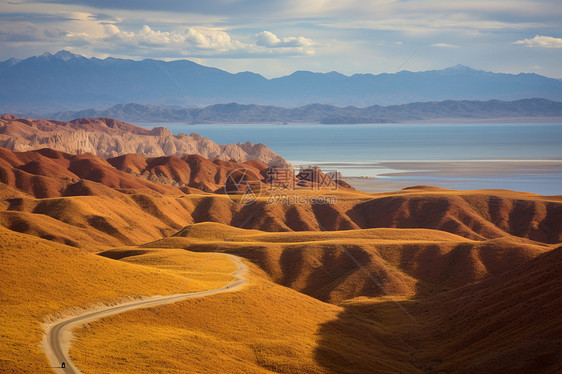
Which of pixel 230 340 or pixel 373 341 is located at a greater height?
pixel 230 340

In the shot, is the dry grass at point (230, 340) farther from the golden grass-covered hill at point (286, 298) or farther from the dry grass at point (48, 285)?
the dry grass at point (48, 285)

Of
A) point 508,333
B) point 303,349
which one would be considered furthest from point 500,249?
point 303,349

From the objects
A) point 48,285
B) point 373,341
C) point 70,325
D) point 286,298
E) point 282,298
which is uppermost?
point 48,285

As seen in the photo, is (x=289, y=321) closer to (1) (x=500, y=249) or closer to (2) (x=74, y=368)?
(2) (x=74, y=368)

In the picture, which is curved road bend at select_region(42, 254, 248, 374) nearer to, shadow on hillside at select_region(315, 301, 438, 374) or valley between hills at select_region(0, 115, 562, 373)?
valley between hills at select_region(0, 115, 562, 373)

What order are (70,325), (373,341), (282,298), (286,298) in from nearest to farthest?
(70,325)
(373,341)
(282,298)
(286,298)

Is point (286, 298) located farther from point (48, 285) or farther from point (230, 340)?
point (48, 285)

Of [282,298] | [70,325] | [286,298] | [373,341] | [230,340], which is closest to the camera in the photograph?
[70,325]


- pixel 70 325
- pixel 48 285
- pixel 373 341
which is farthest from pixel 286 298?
pixel 70 325

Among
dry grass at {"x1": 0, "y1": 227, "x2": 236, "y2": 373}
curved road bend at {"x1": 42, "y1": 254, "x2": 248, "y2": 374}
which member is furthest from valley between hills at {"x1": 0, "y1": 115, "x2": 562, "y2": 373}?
curved road bend at {"x1": 42, "y1": 254, "x2": 248, "y2": 374}

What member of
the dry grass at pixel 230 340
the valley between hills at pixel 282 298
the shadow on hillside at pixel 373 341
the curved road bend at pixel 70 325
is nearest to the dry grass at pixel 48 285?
the valley between hills at pixel 282 298
